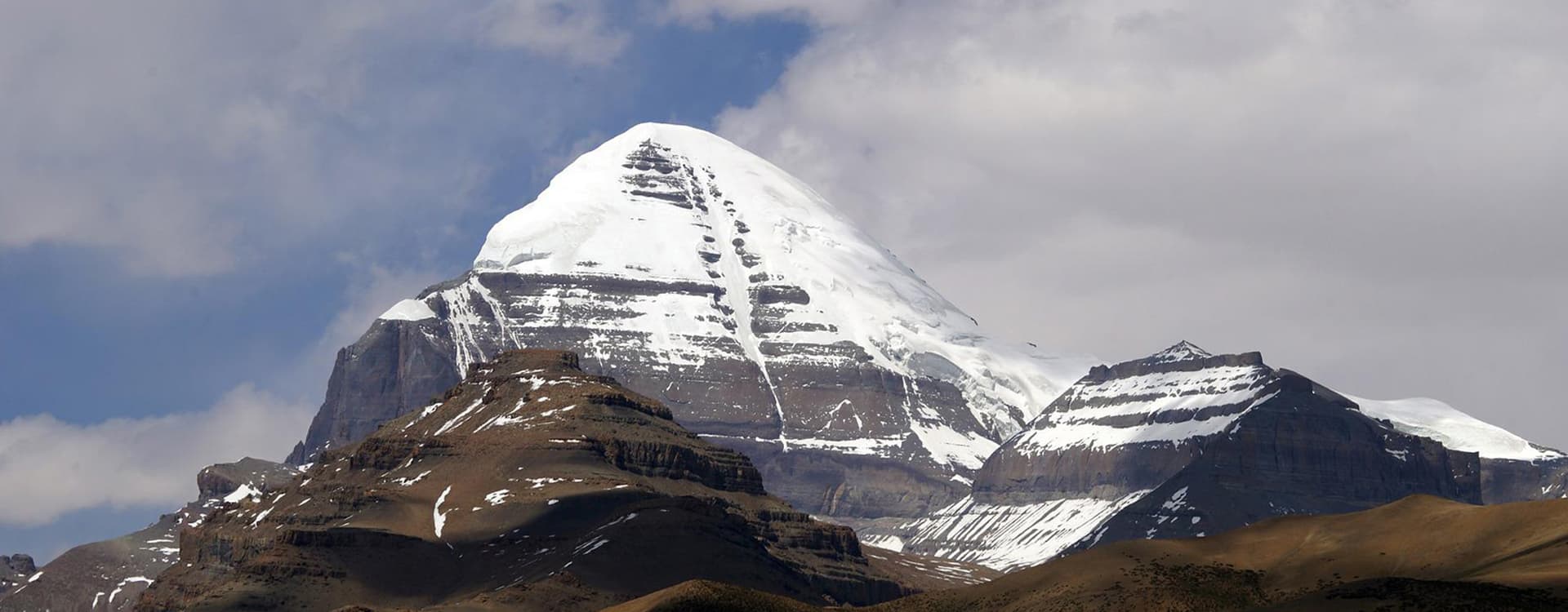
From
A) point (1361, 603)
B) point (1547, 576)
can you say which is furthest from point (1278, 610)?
point (1547, 576)

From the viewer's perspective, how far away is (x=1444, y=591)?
644 feet

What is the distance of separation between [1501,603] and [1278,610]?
1587 cm

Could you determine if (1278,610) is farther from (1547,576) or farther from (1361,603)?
(1547,576)

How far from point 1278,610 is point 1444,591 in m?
11.0

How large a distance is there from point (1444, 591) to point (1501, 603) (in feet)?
21.4

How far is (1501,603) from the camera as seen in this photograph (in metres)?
190

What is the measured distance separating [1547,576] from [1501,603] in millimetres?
6442

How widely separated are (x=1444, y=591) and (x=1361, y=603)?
17.9 ft

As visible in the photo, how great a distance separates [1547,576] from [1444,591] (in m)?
6.64

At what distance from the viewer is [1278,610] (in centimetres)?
19975

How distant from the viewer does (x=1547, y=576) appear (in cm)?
19488

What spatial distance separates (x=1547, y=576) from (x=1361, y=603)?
12098mm

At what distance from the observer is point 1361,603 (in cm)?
19775
